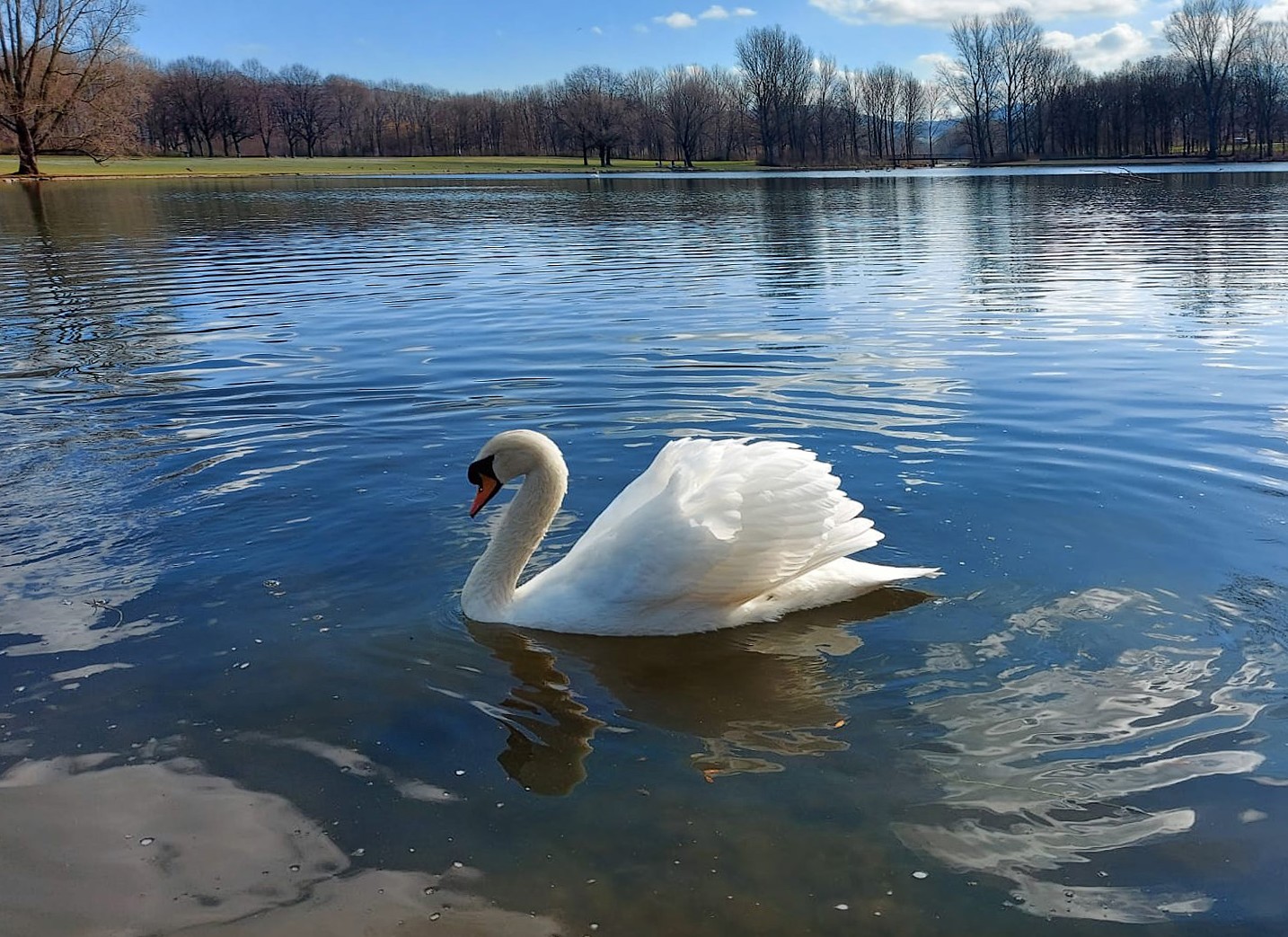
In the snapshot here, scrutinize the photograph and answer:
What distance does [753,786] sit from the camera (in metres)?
4.17

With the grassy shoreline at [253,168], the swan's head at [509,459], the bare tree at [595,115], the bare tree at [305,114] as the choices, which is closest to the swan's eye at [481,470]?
the swan's head at [509,459]

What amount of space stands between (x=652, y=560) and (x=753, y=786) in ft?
4.56

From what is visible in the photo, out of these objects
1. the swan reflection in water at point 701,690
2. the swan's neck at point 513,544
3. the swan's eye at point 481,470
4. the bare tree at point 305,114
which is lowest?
the swan reflection in water at point 701,690

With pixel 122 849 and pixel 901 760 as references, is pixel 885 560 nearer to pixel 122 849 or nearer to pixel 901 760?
pixel 901 760

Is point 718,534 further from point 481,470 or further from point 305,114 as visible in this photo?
point 305,114

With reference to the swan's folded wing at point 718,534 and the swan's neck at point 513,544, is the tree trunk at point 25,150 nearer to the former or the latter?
the swan's neck at point 513,544

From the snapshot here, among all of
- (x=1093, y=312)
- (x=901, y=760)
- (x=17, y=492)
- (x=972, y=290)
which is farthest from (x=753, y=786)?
(x=972, y=290)

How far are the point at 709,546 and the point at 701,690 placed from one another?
666 mm

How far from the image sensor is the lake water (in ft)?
12.0

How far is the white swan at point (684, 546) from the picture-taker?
209 inches

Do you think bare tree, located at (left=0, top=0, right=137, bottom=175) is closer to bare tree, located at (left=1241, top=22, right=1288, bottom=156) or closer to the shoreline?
the shoreline

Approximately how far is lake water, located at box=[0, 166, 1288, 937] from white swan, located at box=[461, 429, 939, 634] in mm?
178

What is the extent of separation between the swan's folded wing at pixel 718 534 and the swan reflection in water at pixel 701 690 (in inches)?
10.3

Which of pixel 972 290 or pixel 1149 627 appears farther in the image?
pixel 972 290
